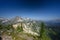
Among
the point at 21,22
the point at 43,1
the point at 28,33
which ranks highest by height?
the point at 43,1

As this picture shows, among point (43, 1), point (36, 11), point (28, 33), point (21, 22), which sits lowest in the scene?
point (28, 33)

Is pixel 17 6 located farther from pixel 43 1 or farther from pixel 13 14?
pixel 43 1

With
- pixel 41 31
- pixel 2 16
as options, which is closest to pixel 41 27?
pixel 41 31

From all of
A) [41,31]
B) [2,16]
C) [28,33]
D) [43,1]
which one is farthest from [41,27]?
[2,16]

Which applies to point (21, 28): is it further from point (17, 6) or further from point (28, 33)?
point (17, 6)

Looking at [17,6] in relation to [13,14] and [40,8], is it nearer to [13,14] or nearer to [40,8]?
[13,14]

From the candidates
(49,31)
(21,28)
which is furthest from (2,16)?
(49,31)

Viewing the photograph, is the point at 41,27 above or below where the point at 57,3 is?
below

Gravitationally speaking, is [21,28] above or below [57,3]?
below
